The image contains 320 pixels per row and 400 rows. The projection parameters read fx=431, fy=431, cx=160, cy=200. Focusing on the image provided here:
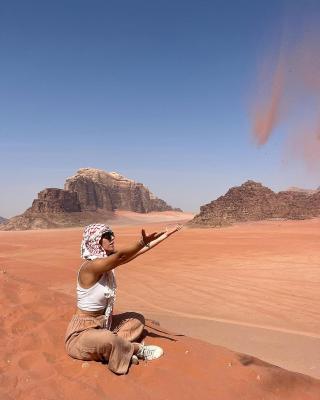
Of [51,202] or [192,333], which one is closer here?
[192,333]

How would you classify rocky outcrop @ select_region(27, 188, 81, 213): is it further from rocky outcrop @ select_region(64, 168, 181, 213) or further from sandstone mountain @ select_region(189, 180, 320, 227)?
sandstone mountain @ select_region(189, 180, 320, 227)

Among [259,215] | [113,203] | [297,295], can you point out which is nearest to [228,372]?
[297,295]

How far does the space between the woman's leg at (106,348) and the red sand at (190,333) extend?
0.34ft

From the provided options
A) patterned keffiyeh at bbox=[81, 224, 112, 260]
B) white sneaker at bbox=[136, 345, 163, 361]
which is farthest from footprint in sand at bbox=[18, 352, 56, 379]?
patterned keffiyeh at bbox=[81, 224, 112, 260]

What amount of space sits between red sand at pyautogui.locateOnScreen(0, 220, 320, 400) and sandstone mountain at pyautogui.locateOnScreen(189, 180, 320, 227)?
4048 centimetres

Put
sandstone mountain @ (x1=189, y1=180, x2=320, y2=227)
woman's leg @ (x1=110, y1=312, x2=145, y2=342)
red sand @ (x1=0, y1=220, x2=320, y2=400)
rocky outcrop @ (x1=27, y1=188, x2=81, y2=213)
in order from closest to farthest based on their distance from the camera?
red sand @ (x1=0, y1=220, x2=320, y2=400)
woman's leg @ (x1=110, y1=312, x2=145, y2=342)
sandstone mountain @ (x1=189, y1=180, x2=320, y2=227)
rocky outcrop @ (x1=27, y1=188, x2=81, y2=213)

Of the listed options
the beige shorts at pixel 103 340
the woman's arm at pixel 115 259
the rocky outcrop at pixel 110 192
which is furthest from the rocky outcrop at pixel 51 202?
the woman's arm at pixel 115 259

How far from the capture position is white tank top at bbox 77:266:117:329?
4.24 m

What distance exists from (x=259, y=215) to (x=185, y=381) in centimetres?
5340

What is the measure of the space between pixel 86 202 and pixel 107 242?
106m

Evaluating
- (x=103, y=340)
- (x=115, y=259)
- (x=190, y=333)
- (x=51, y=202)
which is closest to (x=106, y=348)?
(x=103, y=340)

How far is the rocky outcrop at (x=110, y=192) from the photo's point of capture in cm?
10975

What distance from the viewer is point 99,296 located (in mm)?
4254

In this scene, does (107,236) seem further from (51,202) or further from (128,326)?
(51,202)
